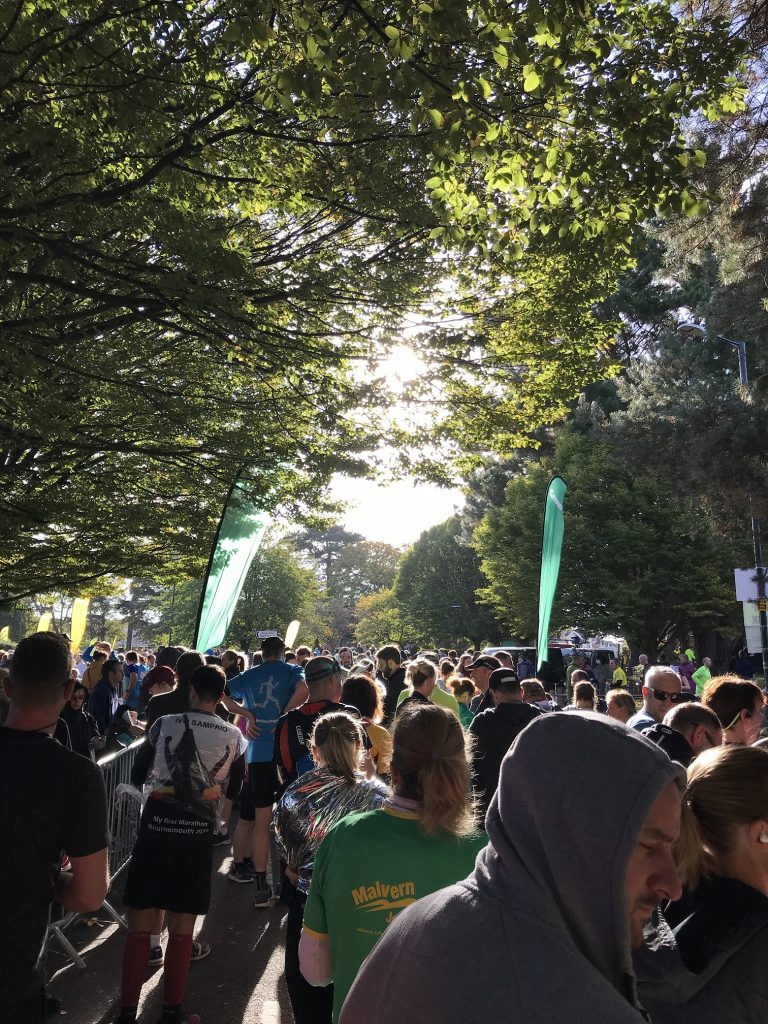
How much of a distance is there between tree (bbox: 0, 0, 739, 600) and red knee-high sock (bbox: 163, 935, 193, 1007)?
14.2 feet

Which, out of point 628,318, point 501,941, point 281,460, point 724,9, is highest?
point 628,318

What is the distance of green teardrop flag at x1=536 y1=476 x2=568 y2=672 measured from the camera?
12.2m

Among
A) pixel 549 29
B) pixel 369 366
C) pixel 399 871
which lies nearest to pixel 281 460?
pixel 369 366

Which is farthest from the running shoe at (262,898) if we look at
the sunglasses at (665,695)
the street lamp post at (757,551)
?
the street lamp post at (757,551)

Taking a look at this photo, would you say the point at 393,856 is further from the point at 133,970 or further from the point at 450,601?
the point at 450,601

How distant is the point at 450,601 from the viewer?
194 ft

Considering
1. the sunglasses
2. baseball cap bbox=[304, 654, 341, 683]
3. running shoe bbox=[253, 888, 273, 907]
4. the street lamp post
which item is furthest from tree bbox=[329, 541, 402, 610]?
baseball cap bbox=[304, 654, 341, 683]

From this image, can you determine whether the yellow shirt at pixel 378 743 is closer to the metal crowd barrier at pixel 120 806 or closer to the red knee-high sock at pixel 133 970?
the red knee-high sock at pixel 133 970

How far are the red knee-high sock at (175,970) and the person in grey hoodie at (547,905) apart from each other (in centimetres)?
416

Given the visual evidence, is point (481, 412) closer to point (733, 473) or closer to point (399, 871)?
point (399, 871)

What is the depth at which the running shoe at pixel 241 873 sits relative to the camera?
859 centimetres

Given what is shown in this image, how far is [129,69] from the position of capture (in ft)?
19.1

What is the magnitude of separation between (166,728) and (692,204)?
14.9 feet

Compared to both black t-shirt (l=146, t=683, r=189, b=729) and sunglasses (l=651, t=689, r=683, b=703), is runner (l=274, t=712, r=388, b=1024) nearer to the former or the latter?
sunglasses (l=651, t=689, r=683, b=703)
